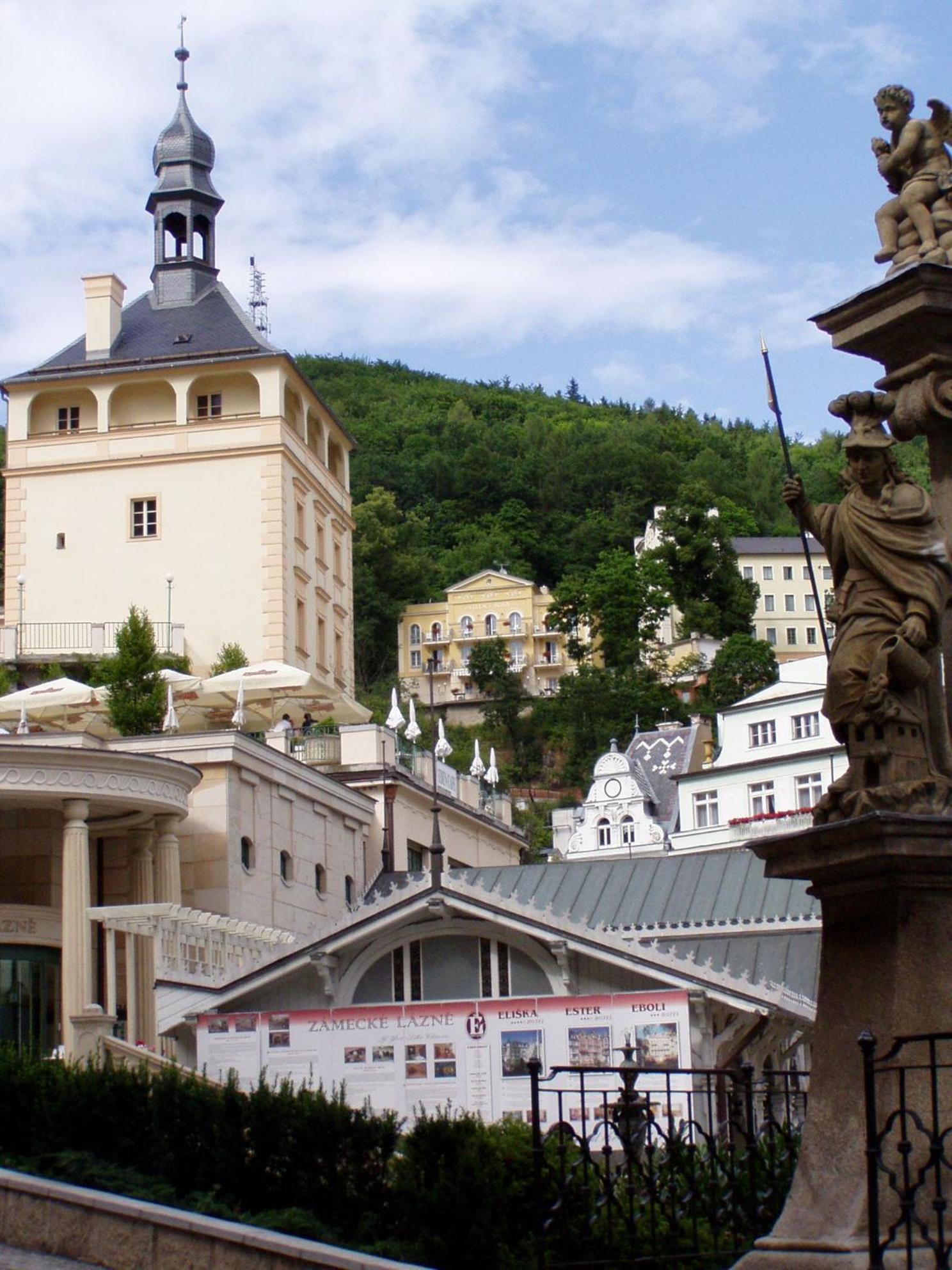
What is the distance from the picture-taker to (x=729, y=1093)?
391 inches

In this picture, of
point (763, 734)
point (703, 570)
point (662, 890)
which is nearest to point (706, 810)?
point (763, 734)

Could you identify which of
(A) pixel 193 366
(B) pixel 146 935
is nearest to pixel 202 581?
(A) pixel 193 366

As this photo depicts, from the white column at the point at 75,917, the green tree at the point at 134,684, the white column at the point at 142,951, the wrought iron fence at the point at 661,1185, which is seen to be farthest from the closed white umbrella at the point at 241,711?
the wrought iron fence at the point at 661,1185

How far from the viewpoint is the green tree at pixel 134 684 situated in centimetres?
4281

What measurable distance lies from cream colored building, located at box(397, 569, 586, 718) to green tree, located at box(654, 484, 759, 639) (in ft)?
40.2

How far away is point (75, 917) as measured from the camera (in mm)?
32531

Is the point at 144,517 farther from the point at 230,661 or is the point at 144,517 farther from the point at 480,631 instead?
the point at 480,631

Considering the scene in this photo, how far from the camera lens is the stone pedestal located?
852 centimetres

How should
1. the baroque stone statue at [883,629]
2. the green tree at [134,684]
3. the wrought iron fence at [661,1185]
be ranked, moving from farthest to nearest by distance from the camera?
the green tree at [134,684] < the wrought iron fence at [661,1185] < the baroque stone statue at [883,629]

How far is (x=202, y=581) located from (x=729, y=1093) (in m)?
53.7

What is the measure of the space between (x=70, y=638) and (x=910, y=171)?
54.2m

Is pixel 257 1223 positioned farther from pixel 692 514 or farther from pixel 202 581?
pixel 692 514

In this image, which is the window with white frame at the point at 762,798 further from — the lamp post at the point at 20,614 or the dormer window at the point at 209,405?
the lamp post at the point at 20,614

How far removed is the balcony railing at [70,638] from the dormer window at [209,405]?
24.4 ft
